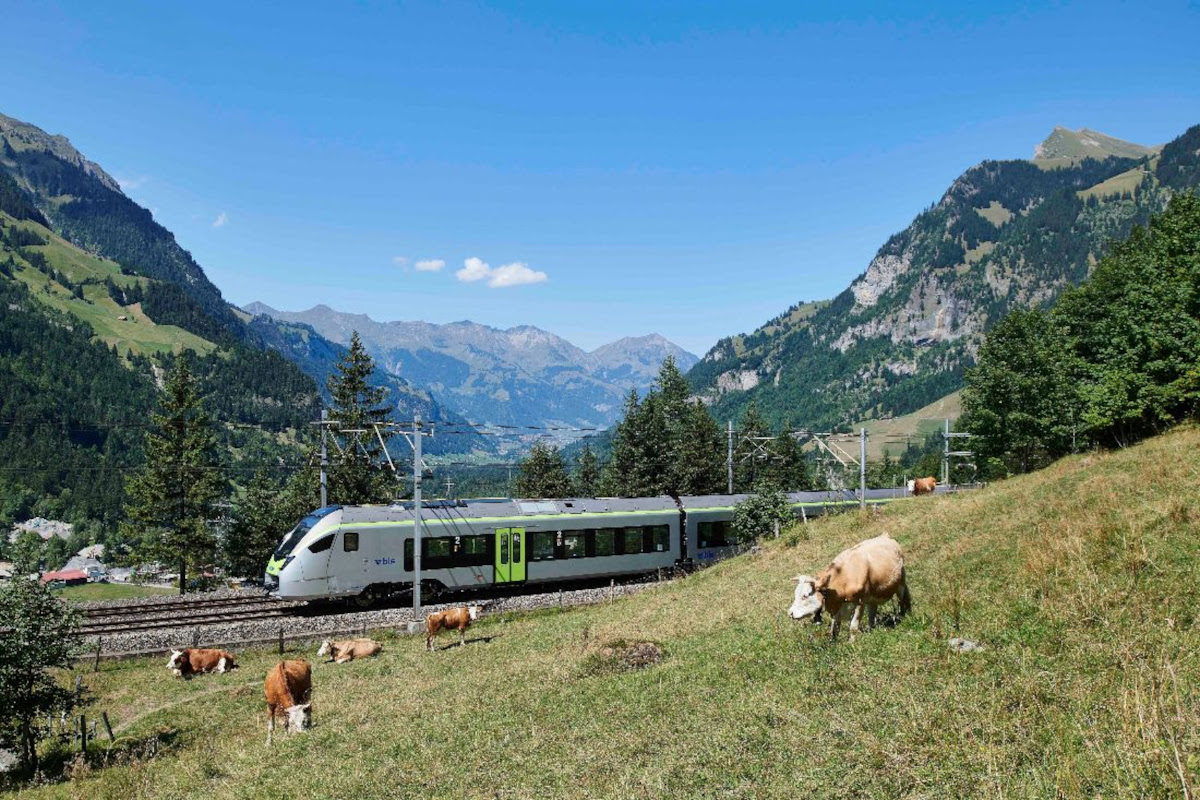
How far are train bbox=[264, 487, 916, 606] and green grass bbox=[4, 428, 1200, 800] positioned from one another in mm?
7547

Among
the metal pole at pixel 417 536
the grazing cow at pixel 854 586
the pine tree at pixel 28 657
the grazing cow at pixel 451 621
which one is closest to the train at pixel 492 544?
the metal pole at pixel 417 536

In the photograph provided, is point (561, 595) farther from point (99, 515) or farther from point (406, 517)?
point (99, 515)

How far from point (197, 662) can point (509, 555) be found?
40.9ft

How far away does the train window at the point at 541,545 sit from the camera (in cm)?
3094

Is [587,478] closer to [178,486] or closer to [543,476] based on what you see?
[543,476]

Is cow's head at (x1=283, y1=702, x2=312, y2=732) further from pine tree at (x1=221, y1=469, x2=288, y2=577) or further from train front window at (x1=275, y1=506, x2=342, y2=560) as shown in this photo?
pine tree at (x1=221, y1=469, x2=288, y2=577)

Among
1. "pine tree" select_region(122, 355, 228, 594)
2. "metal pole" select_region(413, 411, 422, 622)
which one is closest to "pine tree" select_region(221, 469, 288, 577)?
"pine tree" select_region(122, 355, 228, 594)

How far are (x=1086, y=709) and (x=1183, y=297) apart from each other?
37.4m

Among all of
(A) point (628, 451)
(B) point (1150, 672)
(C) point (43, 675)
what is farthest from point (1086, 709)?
(A) point (628, 451)

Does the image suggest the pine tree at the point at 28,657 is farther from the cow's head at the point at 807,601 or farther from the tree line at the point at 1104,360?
the tree line at the point at 1104,360

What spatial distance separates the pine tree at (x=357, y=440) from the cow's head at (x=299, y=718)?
3112 cm

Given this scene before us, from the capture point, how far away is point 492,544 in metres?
30.0

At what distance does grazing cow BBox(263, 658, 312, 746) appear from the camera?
13.8 meters

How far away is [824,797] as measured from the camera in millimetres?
5945
